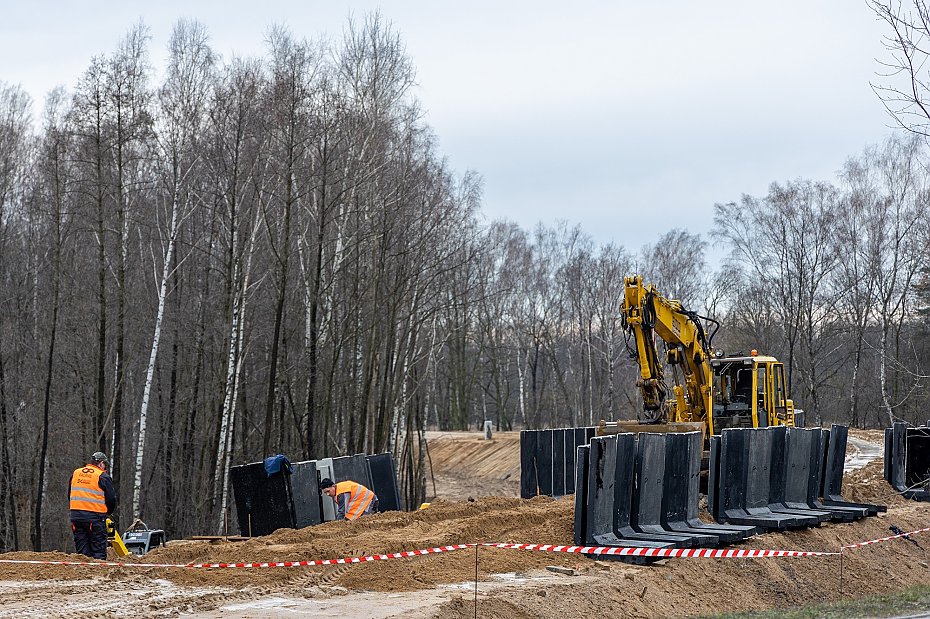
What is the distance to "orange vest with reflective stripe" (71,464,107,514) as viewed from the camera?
1408cm

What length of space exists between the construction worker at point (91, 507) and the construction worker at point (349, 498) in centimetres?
392

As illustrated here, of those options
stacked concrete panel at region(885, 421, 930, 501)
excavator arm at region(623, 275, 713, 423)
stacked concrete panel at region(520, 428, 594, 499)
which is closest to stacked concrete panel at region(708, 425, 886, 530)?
excavator arm at region(623, 275, 713, 423)

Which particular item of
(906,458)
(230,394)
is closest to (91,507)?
(230,394)

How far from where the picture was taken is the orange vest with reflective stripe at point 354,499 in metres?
17.3

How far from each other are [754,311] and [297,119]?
36.2 meters

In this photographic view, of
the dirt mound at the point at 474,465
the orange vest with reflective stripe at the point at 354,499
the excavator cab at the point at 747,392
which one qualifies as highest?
the excavator cab at the point at 747,392

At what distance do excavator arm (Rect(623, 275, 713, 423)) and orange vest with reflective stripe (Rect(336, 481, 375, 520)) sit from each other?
524cm

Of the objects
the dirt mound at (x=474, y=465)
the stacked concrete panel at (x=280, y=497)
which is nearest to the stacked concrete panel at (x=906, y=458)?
the stacked concrete panel at (x=280, y=497)

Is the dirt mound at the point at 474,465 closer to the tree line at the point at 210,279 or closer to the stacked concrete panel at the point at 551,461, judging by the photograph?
the tree line at the point at 210,279

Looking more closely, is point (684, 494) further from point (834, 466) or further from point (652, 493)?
point (834, 466)

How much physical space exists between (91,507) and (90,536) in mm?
462

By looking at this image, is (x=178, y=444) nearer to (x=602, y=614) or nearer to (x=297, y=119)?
(x=297, y=119)

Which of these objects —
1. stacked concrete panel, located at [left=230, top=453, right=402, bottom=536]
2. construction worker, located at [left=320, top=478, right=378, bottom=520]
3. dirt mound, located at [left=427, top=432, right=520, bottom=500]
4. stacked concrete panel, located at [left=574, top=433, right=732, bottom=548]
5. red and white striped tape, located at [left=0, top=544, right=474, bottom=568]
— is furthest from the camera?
dirt mound, located at [left=427, top=432, right=520, bottom=500]

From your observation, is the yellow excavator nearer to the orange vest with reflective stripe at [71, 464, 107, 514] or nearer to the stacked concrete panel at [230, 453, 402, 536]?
the stacked concrete panel at [230, 453, 402, 536]
